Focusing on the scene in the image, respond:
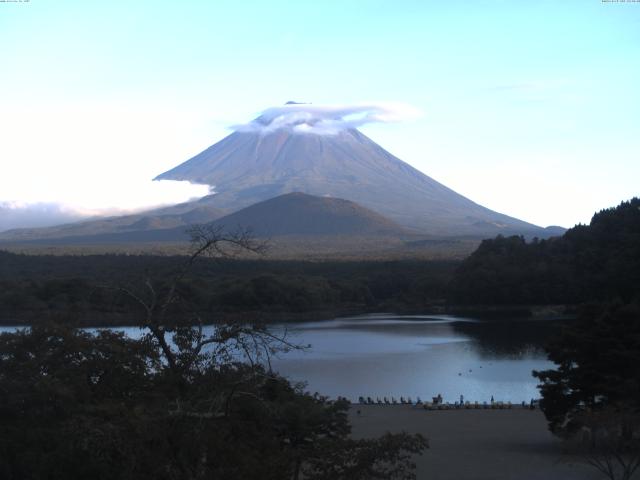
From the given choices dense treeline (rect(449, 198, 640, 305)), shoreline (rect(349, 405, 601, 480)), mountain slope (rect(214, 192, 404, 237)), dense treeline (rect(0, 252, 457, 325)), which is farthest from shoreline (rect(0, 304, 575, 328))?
mountain slope (rect(214, 192, 404, 237))

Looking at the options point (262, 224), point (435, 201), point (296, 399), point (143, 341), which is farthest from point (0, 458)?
point (435, 201)

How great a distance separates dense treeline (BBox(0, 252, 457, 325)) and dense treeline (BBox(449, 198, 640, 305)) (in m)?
2.70

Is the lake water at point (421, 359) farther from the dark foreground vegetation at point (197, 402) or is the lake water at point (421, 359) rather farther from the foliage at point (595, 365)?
the dark foreground vegetation at point (197, 402)

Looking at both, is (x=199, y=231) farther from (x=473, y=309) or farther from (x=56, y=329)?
(x=473, y=309)

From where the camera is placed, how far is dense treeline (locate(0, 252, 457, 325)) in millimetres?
33438

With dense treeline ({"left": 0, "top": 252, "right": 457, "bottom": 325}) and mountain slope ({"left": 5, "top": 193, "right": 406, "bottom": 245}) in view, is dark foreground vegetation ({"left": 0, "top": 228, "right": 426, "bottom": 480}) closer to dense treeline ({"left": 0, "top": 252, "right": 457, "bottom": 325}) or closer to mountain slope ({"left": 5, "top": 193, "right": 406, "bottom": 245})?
dense treeline ({"left": 0, "top": 252, "right": 457, "bottom": 325})

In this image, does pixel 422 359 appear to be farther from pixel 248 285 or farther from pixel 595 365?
pixel 248 285

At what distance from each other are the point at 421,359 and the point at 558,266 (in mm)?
17607

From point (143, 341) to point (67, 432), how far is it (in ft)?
2.53

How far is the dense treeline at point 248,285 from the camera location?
33.4m

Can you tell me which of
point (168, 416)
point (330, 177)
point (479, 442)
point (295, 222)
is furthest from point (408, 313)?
point (330, 177)

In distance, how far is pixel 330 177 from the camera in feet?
366

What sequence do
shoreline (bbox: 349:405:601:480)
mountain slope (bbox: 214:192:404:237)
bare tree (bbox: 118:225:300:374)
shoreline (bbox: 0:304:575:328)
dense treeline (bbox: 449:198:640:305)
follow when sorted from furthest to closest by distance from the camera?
1. mountain slope (bbox: 214:192:404:237)
2. dense treeline (bbox: 449:198:640:305)
3. shoreline (bbox: 0:304:575:328)
4. shoreline (bbox: 349:405:601:480)
5. bare tree (bbox: 118:225:300:374)

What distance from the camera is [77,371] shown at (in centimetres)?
667
